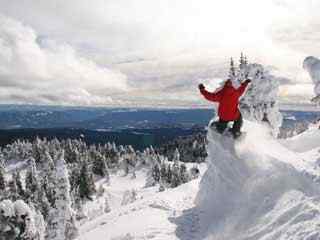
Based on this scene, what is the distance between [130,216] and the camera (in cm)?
1991

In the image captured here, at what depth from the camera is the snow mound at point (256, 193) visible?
447 inches

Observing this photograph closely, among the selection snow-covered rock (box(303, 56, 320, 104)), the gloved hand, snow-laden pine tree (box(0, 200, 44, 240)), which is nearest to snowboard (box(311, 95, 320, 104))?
snow-covered rock (box(303, 56, 320, 104))

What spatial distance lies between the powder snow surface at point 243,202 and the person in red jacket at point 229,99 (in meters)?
0.69

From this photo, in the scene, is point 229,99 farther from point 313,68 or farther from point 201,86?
point 313,68

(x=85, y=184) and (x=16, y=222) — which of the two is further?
(x=85, y=184)

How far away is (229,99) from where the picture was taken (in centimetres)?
1703

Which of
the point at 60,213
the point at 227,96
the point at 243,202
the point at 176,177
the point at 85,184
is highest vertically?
the point at 227,96

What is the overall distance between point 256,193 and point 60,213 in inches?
1130

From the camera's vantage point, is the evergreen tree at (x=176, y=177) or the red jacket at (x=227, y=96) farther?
the evergreen tree at (x=176, y=177)

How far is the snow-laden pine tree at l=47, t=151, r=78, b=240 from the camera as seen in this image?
38.3 m

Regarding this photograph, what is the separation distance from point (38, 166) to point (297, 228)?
135149 millimetres

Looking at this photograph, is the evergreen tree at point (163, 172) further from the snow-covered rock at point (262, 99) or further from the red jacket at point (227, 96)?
the red jacket at point (227, 96)

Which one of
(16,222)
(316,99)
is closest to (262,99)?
(316,99)

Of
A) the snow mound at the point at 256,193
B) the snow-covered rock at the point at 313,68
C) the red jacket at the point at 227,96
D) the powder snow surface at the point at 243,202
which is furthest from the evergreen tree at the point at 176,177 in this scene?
the red jacket at the point at 227,96
